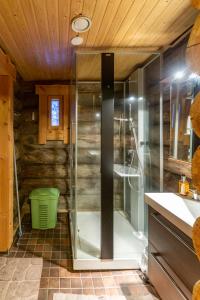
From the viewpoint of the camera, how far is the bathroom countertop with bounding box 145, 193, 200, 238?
1432 mm

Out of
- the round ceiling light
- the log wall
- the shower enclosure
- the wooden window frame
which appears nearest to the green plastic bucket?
the shower enclosure

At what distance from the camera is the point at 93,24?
2.18 m

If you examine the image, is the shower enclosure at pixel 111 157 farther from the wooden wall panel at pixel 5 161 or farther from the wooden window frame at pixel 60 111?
the wooden window frame at pixel 60 111

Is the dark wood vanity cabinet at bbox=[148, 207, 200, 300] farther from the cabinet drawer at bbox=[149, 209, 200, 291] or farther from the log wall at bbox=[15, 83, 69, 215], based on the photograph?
the log wall at bbox=[15, 83, 69, 215]

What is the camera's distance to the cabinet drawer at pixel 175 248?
1398 millimetres

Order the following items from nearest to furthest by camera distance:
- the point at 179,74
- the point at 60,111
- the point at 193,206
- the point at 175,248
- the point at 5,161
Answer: the point at 175,248
the point at 193,206
the point at 179,74
the point at 5,161
the point at 60,111

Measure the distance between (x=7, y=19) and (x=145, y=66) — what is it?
173 centimetres

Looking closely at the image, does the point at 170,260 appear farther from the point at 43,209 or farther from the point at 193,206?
the point at 43,209

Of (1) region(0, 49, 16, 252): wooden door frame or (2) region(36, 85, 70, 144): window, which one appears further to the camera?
(2) region(36, 85, 70, 144): window

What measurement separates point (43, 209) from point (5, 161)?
1093mm

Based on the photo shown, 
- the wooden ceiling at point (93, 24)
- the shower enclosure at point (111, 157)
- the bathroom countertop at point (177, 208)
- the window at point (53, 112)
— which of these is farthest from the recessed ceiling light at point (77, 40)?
the window at point (53, 112)

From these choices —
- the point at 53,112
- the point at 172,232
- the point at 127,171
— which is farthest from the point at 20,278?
the point at 53,112

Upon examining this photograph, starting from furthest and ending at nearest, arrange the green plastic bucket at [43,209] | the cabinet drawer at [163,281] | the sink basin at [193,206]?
the green plastic bucket at [43,209] < the sink basin at [193,206] < the cabinet drawer at [163,281]

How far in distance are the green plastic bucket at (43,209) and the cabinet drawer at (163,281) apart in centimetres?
210
